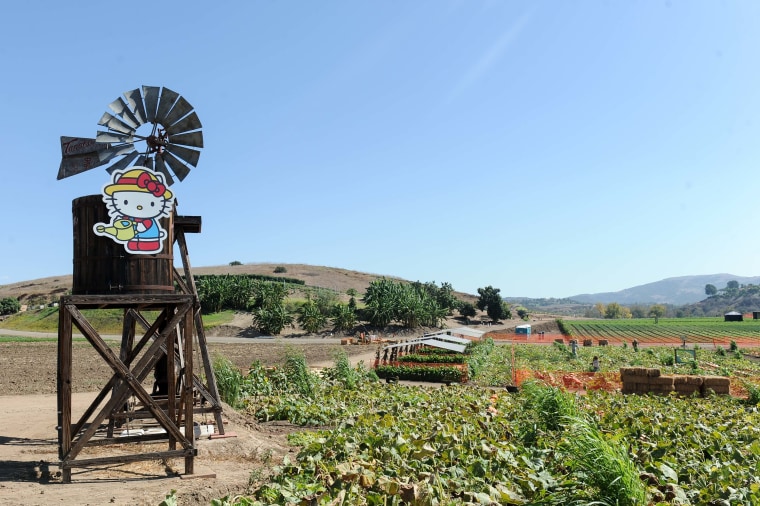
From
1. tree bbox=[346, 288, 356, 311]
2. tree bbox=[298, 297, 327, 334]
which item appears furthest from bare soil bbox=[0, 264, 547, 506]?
tree bbox=[346, 288, 356, 311]

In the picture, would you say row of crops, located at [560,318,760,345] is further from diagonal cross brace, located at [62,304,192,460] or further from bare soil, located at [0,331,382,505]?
diagonal cross brace, located at [62,304,192,460]

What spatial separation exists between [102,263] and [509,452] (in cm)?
783

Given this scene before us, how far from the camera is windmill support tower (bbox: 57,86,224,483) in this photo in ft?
32.1

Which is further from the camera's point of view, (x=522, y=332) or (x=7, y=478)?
(x=522, y=332)

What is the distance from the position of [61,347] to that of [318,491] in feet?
18.0

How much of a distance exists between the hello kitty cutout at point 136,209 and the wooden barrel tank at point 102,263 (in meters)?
0.17

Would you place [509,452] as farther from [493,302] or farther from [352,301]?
[493,302]

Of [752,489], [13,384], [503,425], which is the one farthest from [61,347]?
[13,384]

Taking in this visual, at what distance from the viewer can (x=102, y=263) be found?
10375 mm

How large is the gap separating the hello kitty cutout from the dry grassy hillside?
100 metres

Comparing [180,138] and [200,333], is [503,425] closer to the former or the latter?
[200,333]

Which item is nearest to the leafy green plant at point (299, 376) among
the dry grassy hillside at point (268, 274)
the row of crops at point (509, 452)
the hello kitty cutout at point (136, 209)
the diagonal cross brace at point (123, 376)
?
the row of crops at point (509, 452)

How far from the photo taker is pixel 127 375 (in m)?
9.93

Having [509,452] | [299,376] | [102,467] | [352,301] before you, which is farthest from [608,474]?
[352,301]
